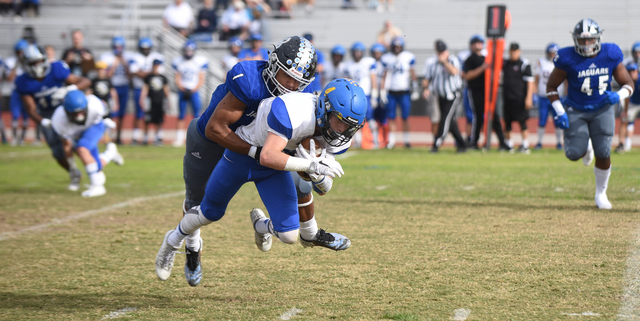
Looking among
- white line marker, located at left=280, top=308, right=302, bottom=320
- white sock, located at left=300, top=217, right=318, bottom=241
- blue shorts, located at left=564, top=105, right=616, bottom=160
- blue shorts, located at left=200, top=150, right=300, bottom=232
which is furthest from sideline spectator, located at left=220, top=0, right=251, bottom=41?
white line marker, located at left=280, top=308, right=302, bottom=320

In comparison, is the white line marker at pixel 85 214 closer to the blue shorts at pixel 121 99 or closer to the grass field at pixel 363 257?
the grass field at pixel 363 257

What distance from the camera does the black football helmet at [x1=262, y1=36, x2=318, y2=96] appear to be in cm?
380

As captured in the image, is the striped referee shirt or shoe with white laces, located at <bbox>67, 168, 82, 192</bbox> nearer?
shoe with white laces, located at <bbox>67, 168, 82, 192</bbox>

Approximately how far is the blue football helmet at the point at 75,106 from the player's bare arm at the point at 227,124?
4480 mm

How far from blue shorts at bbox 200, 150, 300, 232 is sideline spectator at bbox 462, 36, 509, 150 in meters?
8.80

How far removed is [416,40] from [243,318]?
17288 mm

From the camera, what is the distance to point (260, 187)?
3939 millimetres

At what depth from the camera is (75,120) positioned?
7934 millimetres

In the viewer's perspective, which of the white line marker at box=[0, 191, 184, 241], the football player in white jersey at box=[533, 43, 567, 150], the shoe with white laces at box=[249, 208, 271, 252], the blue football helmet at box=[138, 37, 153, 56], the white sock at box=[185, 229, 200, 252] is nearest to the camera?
the white sock at box=[185, 229, 200, 252]

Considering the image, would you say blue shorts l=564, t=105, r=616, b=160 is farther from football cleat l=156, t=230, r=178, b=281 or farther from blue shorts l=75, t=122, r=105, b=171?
blue shorts l=75, t=122, r=105, b=171

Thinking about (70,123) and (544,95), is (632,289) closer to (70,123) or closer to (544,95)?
(70,123)

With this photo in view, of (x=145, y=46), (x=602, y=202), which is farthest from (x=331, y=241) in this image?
(x=145, y=46)

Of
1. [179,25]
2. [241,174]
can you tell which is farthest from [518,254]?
[179,25]

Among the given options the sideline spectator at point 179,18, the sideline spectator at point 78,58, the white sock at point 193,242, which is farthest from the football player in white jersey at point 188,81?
the white sock at point 193,242
